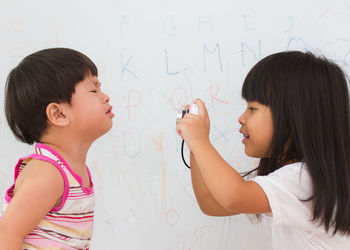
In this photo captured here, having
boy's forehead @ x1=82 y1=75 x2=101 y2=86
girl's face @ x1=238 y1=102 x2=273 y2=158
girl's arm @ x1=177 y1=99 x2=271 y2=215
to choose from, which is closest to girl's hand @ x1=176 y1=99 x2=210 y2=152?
girl's arm @ x1=177 y1=99 x2=271 y2=215

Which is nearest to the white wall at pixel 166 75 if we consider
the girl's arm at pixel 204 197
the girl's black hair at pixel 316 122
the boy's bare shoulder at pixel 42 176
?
the girl's arm at pixel 204 197

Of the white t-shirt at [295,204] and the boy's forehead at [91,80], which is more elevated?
the boy's forehead at [91,80]

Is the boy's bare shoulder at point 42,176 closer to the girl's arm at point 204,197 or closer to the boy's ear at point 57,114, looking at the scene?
the boy's ear at point 57,114

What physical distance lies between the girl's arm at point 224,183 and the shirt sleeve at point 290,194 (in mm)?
18

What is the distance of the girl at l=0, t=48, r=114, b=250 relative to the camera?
67cm

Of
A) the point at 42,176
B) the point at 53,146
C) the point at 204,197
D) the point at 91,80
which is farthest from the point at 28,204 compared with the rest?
the point at 204,197

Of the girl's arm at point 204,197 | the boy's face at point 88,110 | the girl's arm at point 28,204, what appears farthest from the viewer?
the girl's arm at point 204,197

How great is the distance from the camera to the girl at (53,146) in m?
0.67

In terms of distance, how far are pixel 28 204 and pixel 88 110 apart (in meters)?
0.22

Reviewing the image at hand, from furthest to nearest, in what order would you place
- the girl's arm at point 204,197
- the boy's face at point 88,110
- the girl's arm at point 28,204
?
the girl's arm at point 204,197 → the boy's face at point 88,110 → the girl's arm at point 28,204

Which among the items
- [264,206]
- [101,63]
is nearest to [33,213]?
[264,206]

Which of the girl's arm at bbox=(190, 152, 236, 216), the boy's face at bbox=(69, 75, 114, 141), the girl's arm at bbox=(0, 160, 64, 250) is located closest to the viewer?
the girl's arm at bbox=(0, 160, 64, 250)

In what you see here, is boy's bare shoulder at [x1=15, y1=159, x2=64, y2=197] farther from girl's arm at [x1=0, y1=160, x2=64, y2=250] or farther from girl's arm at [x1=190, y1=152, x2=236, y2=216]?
girl's arm at [x1=190, y1=152, x2=236, y2=216]

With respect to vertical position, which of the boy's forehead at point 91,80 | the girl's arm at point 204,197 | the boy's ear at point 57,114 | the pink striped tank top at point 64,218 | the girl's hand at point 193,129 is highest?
the boy's forehead at point 91,80
